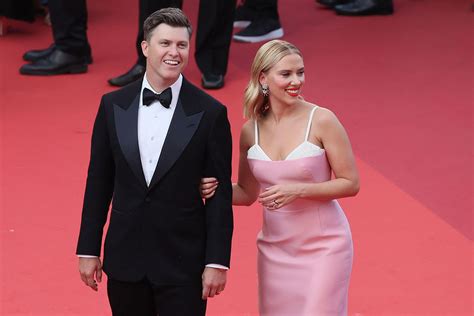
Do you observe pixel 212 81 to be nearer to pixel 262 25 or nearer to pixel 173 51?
pixel 262 25

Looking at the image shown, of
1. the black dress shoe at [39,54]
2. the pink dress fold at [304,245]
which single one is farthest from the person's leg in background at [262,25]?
the pink dress fold at [304,245]

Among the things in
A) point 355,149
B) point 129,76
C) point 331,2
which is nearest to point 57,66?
point 129,76

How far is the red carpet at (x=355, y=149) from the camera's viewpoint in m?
5.73

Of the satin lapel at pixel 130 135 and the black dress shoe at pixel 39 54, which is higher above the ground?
the satin lapel at pixel 130 135

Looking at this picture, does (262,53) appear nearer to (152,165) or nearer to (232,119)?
(152,165)

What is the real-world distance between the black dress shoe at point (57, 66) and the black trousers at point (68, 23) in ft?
0.22

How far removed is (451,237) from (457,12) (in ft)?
15.9

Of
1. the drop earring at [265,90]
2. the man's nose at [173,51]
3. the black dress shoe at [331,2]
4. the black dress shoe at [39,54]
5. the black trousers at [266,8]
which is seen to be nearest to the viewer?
the man's nose at [173,51]

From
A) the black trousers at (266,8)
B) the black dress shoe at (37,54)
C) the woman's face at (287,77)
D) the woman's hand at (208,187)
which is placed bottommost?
the black dress shoe at (37,54)

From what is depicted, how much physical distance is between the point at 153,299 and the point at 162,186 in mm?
471

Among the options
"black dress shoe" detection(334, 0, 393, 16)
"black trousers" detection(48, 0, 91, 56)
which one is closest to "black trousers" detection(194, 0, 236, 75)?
"black trousers" detection(48, 0, 91, 56)

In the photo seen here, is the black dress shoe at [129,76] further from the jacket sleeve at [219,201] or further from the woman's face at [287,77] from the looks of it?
the jacket sleeve at [219,201]

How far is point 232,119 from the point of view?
26.2ft

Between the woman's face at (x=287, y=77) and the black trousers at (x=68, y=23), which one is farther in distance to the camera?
the black trousers at (x=68, y=23)
